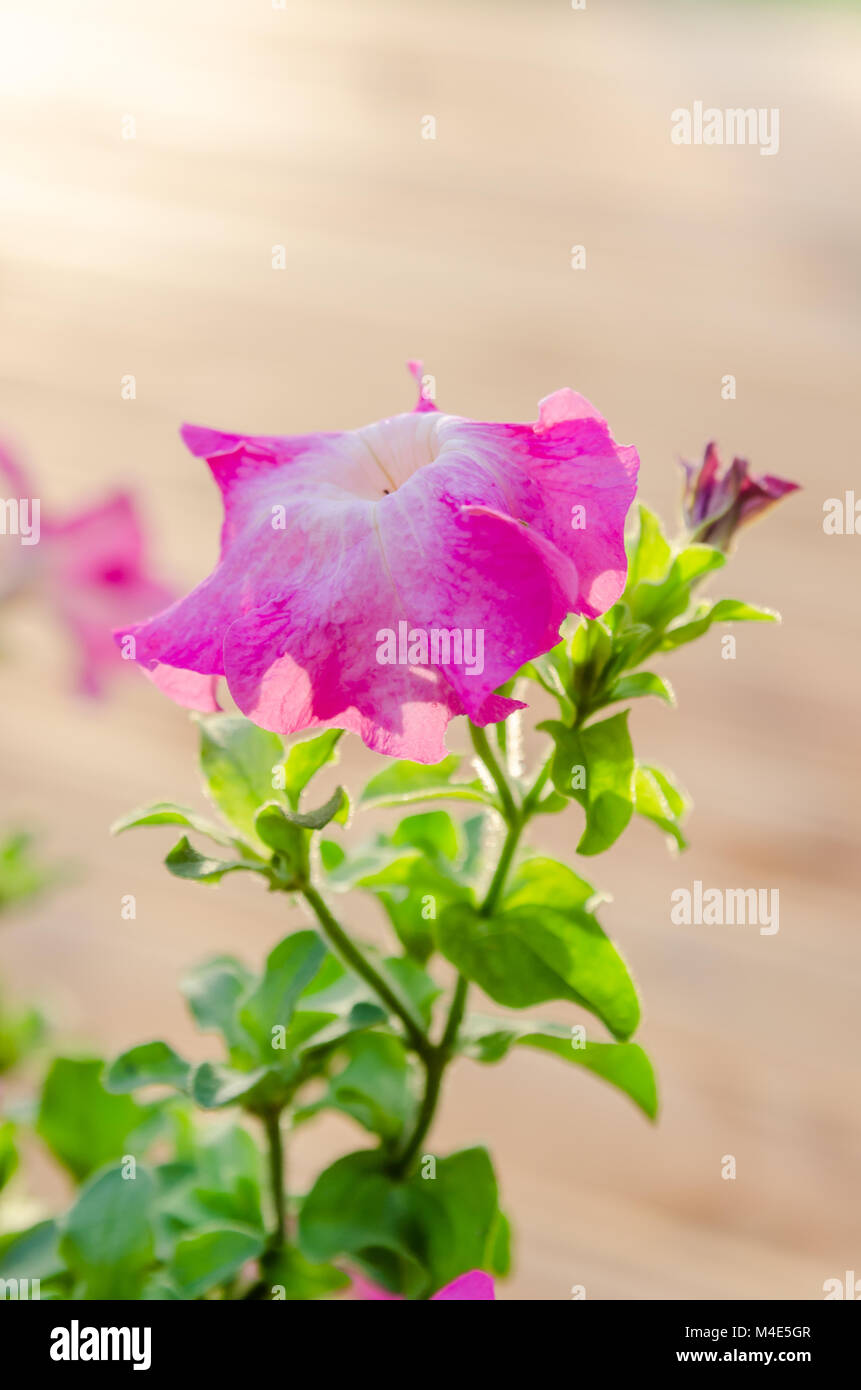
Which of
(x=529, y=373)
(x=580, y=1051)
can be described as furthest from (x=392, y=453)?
(x=529, y=373)

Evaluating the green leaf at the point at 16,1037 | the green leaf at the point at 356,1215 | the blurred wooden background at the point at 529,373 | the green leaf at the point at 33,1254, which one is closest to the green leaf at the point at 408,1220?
the green leaf at the point at 356,1215

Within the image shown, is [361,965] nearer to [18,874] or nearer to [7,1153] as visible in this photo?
[7,1153]

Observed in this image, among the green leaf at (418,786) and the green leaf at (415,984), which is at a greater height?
the green leaf at (418,786)

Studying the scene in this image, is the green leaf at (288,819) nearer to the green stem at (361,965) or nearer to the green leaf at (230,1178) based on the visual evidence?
the green stem at (361,965)

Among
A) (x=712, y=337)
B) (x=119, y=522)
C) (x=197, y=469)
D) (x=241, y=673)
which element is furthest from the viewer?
(x=712, y=337)

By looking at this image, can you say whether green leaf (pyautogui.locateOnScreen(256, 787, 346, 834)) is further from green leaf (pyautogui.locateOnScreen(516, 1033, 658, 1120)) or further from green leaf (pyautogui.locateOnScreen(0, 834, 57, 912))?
green leaf (pyautogui.locateOnScreen(0, 834, 57, 912))

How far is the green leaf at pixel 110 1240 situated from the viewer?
427 mm

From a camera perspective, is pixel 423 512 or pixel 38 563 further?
pixel 38 563

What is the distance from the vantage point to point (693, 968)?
1248 mm

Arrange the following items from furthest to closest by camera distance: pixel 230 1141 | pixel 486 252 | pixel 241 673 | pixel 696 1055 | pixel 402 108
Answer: pixel 402 108 < pixel 486 252 < pixel 696 1055 < pixel 230 1141 < pixel 241 673

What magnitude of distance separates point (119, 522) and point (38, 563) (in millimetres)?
45

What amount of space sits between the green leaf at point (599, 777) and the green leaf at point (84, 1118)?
10.0 inches
